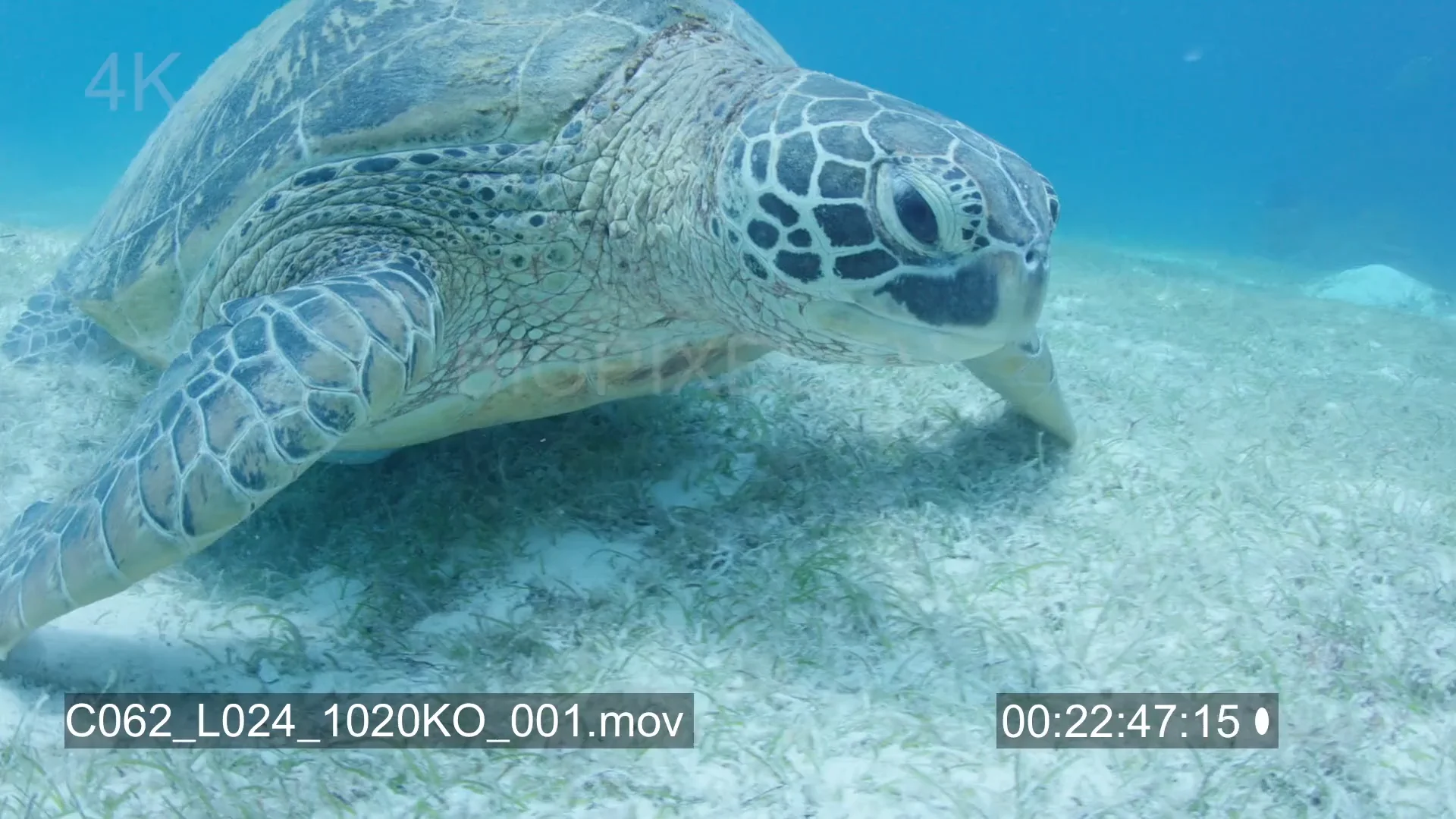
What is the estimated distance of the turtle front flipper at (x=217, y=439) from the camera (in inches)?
67.9

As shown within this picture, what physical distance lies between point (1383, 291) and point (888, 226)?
1669 centimetres

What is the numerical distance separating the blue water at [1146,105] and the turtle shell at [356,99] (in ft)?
38.2

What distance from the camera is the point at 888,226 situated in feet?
6.03

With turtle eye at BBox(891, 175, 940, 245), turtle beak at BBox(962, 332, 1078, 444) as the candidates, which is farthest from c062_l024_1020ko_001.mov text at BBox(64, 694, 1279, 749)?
turtle beak at BBox(962, 332, 1078, 444)

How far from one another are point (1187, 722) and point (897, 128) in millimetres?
1502

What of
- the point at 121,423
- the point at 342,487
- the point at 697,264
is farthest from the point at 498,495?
the point at 121,423

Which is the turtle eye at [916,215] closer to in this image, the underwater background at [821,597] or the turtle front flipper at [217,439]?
the underwater background at [821,597]

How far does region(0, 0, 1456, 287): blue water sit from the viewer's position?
84.9ft

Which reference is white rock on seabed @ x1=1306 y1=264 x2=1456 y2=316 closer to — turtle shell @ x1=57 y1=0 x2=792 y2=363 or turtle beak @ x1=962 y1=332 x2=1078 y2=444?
turtle beak @ x1=962 y1=332 x2=1078 y2=444

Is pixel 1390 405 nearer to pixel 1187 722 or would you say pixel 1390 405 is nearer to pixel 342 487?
pixel 1187 722

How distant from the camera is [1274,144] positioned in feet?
217
